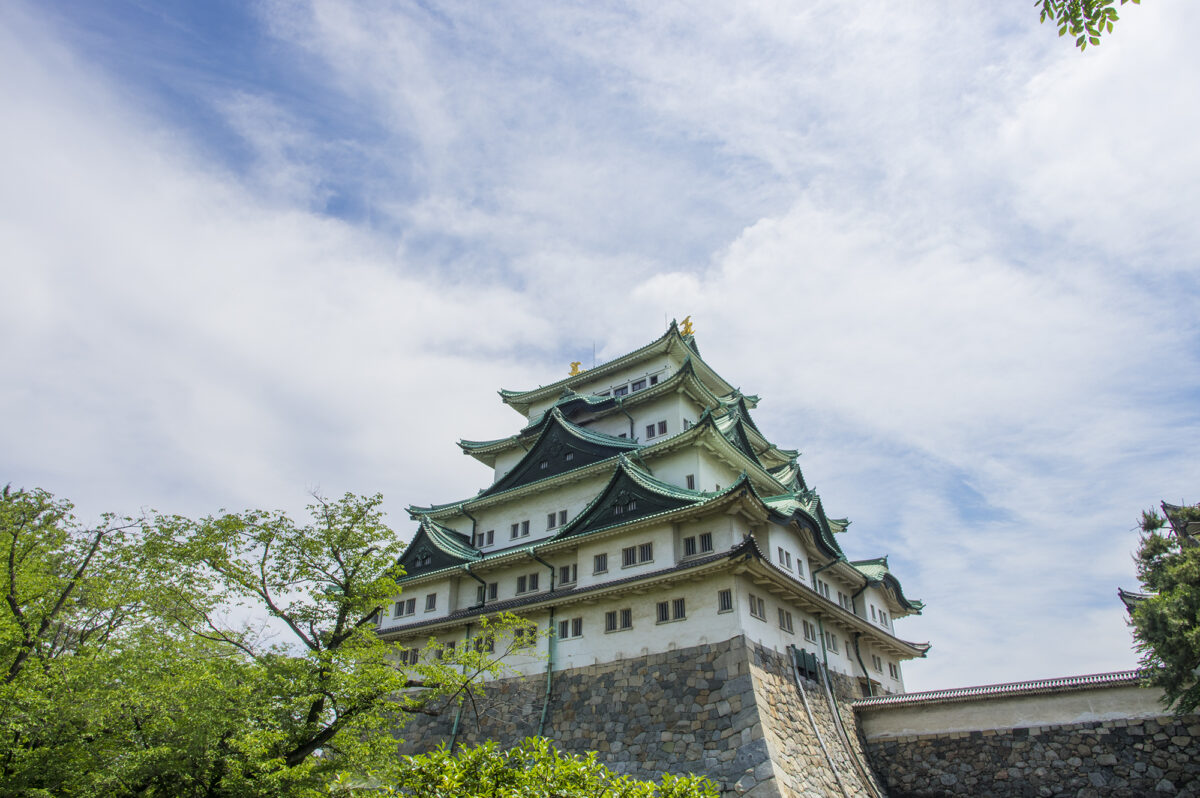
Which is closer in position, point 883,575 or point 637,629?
point 637,629

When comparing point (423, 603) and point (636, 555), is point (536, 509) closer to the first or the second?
point (423, 603)

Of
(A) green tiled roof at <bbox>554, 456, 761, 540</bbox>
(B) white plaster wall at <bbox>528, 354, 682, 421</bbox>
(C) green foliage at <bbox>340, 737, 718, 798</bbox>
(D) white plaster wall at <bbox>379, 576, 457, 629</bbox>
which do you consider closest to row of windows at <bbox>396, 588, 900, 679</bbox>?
(D) white plaster wall at <bbox>379, 576, 457, 629</bbox>

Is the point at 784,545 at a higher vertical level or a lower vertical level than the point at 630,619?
higher

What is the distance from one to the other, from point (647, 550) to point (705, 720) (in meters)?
6.52

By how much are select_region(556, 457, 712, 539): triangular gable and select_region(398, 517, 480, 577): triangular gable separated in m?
6.62

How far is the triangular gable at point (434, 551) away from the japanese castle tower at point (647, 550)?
9 cm

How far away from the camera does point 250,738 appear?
15734mm

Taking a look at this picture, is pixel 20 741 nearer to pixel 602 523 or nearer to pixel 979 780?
pixel 602 523

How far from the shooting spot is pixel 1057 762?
2370 cm

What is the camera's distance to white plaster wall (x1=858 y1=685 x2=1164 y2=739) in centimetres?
2338

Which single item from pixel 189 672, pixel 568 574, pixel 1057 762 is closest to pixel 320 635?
pixel 189 672

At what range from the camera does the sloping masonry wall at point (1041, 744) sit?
22.4 metres

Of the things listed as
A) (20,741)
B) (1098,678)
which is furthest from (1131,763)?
(20,741)

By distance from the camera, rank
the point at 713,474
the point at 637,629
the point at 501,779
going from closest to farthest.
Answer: the point at 501,779 → the point at 637,629 → the point at 713,474
